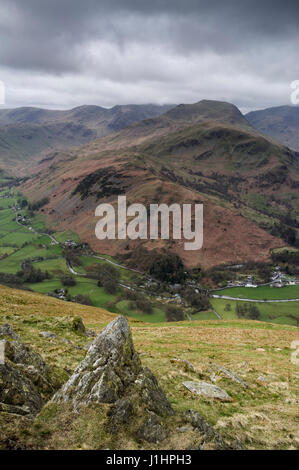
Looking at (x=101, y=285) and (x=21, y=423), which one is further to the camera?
(x=101, y=285)

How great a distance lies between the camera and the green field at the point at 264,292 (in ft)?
549

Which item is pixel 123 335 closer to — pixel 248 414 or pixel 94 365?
pixel 94 365

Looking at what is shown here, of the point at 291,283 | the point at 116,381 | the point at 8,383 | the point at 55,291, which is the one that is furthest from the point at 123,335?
the point at 291,283

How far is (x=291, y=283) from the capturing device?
189000 mm

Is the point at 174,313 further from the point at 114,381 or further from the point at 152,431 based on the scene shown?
the point at 152,431

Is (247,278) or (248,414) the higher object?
(248,414)

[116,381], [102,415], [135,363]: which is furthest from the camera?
[135,363]

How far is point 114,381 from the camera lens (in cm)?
1209

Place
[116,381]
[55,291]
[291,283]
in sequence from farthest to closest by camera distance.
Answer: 1. [291,283]
2. [55,291]
3. [116,381]

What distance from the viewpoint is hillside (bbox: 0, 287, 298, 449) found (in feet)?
32.0

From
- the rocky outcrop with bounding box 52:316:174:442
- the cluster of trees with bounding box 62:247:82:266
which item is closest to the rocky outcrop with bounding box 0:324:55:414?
the rocky outcrop with bounding box 52:316:174:442

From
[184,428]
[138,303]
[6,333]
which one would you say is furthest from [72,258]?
[184,428]

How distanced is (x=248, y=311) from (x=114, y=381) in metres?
143
